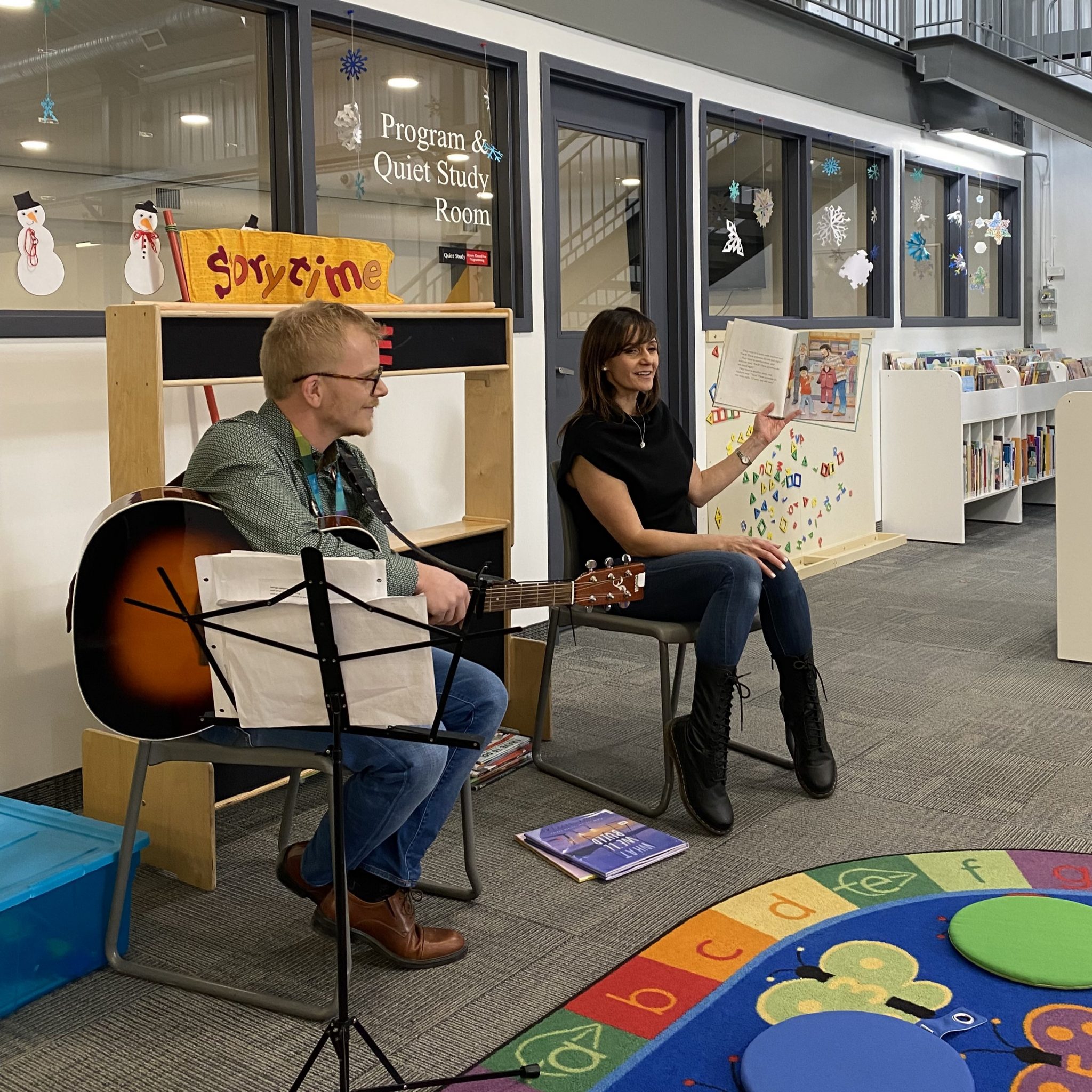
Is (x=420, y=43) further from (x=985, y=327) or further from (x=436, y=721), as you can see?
(x=985, y=327)

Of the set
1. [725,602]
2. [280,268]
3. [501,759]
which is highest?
[280,268]

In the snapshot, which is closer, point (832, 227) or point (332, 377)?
point (332, 377)

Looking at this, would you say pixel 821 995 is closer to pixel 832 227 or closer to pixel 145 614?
pixel 145 614

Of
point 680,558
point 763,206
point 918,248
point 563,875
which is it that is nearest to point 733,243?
point 763,206

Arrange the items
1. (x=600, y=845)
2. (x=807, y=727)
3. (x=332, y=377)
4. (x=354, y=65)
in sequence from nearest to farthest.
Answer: (x=332, y=377) → (x=600, y=845) → (x=807, y=727) → (x=354, y=65)

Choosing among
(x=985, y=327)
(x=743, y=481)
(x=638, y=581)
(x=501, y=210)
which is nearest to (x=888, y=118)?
(x=985, y=327)

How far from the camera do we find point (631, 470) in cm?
294

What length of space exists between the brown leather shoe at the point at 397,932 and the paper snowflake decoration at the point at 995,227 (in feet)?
23.8

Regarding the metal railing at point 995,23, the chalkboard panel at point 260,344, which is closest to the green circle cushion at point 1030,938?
the chalkboard panel at point 260,344

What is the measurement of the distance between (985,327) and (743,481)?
3649 millimetres

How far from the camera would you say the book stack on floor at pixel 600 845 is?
258 centimetres

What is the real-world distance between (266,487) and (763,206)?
4473 mm

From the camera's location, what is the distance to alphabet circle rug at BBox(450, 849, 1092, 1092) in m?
1.83

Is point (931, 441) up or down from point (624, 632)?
up
